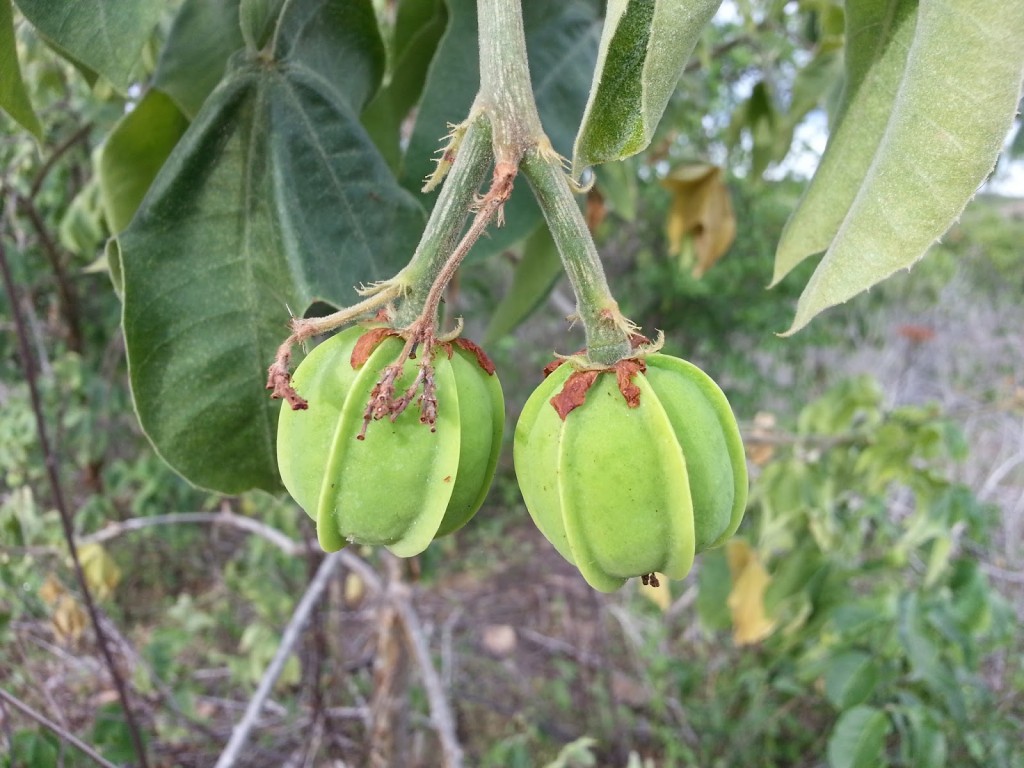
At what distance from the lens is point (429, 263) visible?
1.67ft

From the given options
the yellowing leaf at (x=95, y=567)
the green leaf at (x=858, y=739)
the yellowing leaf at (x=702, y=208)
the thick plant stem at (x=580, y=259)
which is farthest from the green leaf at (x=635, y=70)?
the yellowing leaf at (x=95, y=567)

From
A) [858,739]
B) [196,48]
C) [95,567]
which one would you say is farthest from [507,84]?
[95,567]

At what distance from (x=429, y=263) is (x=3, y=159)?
2528 mm

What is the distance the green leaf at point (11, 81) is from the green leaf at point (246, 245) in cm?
13

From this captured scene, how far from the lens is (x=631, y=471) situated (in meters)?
0.51

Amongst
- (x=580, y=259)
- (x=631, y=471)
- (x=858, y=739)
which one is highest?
(x=580, y=259)

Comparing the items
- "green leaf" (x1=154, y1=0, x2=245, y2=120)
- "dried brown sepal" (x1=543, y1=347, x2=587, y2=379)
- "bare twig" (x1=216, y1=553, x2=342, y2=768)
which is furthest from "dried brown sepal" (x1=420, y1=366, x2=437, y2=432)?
"bare twig" (x1=216, y1=553, x2=342, y2=768)

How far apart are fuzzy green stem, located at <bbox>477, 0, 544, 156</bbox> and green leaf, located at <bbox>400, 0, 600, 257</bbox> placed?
22cm

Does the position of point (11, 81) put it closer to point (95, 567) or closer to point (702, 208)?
point (702, 208)

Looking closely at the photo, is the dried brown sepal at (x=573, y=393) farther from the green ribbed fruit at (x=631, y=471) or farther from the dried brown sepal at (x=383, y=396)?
the dried brown sepal at (x=383, y=396)

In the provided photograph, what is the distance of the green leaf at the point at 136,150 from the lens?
817 mm

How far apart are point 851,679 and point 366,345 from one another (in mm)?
1824

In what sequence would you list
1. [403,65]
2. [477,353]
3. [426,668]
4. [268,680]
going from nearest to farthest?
[477,353], [403,65], [268,680], [426,668]

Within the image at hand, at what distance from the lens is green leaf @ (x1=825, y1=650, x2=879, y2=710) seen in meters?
1.87
